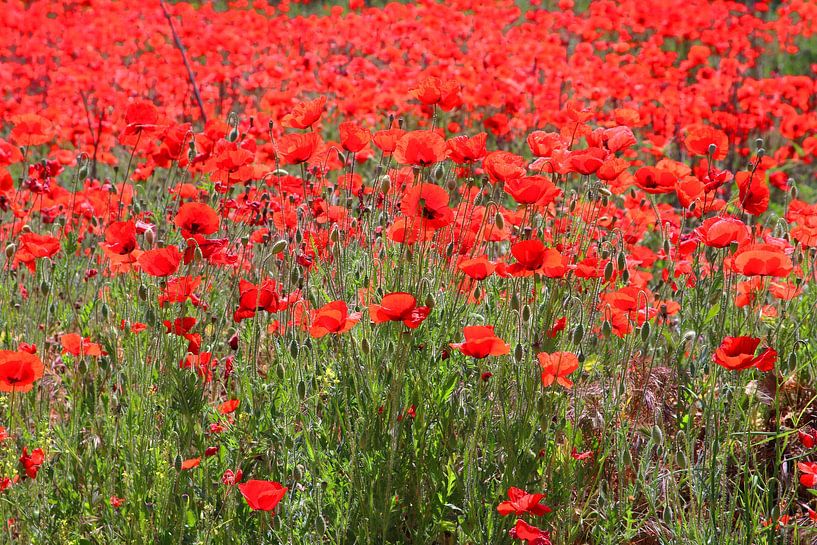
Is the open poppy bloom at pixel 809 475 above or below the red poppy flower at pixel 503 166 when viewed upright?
below

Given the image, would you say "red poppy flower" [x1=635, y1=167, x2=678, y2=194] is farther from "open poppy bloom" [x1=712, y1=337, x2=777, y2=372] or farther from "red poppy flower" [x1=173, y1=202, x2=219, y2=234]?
"red poppy flower" [x1=173, y1=202, x2=219, y2=234]

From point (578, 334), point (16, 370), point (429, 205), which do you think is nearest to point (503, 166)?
point (429, 205)

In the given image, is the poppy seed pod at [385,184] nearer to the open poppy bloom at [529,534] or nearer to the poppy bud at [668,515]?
the open poppy bloom at [529,534]

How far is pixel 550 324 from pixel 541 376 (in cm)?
19

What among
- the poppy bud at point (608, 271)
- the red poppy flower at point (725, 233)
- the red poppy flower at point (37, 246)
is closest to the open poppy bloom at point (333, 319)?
the poppy bud at point (608, 271)

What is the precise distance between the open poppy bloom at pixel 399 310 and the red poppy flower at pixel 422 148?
1.66 ft

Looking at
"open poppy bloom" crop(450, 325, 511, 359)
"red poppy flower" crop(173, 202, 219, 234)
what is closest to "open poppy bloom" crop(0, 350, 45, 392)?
"red poppy flower" crop(173, 202, 219, 234)

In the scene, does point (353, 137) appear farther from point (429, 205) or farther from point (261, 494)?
point (261, 494)

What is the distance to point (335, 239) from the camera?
269 centimetres

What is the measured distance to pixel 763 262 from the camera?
2.28 metres

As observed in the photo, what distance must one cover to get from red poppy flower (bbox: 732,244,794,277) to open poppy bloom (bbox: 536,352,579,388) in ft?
1.53

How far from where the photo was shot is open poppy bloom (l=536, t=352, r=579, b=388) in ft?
7.50

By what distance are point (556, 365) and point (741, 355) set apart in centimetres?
43

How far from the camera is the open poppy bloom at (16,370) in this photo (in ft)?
7.54
